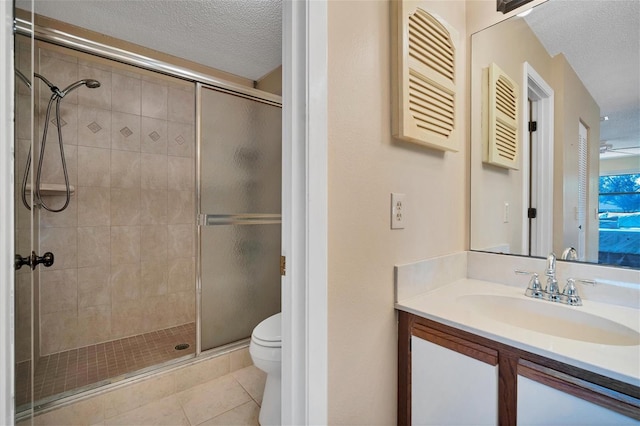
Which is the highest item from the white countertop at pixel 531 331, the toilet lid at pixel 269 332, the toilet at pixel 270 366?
the white countertop at pixel 531 331

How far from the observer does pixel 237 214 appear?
2041 mm

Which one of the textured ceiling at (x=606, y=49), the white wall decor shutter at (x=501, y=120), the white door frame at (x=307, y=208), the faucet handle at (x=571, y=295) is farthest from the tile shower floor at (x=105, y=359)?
the textured ceiling at (x=606, y=49)

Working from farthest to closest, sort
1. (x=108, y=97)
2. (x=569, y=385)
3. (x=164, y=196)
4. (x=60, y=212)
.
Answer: (x=164, y=196) → (x=108, y=97) → (x=60, y=212) → (x=569, y=385)

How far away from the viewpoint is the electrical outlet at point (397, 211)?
1.07 m

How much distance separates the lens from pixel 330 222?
905 mm

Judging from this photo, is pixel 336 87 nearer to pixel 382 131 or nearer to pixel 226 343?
pixel 382 131

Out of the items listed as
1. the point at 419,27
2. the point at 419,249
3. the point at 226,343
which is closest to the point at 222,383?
the point at 226,343

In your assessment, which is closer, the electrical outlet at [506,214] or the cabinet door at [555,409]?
the cabinet door at [555,409]

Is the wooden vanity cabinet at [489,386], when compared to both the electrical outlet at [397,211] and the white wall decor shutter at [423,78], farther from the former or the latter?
the white wall decor shutter at [423,78]

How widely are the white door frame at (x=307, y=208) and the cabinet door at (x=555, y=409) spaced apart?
546 mm

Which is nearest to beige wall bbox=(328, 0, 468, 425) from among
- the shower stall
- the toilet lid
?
the toilet lid

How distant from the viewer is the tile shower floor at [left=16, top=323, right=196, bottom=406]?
170cm

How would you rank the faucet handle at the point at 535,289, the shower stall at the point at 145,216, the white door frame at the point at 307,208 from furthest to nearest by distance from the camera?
the shower stall at the point at 145,216, the faucet handle at the point at 535,289, the white door frame at the point at 307,208

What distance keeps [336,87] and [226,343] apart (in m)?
1.85
